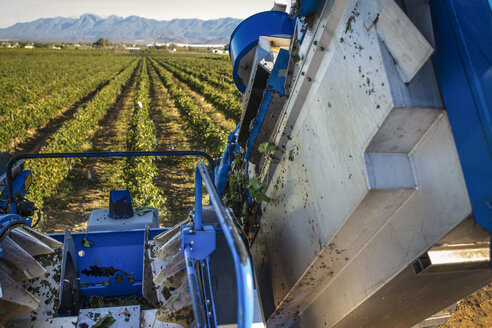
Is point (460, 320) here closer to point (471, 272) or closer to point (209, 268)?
point (471, 272)

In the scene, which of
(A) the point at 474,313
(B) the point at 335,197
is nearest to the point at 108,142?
(A) the point at 474,313

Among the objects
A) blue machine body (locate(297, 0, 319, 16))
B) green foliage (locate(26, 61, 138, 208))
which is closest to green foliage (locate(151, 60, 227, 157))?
green foliage (locate(26, 61, 138, 208))

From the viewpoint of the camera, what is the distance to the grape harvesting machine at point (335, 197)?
39.5 inches

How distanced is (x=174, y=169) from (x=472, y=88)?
9446 millimetres

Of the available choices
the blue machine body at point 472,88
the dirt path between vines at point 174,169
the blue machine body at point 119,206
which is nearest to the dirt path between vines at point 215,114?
the dirt path between vines at point 174,169

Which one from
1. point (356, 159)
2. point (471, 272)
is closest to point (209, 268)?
point (356, 159)

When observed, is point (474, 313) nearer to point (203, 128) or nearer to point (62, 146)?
point (203, 128)

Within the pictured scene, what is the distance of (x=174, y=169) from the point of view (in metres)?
9.94

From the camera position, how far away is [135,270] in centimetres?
290

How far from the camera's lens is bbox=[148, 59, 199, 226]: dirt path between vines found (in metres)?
7.69

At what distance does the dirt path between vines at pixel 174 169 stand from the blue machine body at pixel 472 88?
21.6ft

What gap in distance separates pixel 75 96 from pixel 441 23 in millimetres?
22723

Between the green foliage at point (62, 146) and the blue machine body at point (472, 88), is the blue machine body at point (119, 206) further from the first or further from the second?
the green foliage at point (62, 146)

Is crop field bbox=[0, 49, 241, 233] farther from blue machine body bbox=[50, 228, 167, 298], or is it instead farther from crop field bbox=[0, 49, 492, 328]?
blue machine body bbox=[50, 228, 167, 298]
